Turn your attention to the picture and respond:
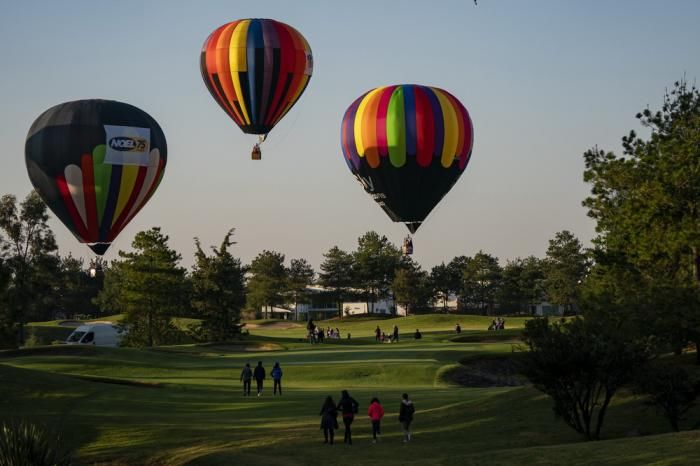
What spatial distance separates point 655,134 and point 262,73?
23748 millimetres

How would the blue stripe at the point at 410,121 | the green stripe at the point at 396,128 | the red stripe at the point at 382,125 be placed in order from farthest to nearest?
the red stripe at the point at 382,125 < the green stripe at the point at 396,128 < the blue stripe at the point at 410,121

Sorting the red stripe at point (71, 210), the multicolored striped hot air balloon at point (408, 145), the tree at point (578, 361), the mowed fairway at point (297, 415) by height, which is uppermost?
the multicolored striped hot air balloon at point (408, 145)

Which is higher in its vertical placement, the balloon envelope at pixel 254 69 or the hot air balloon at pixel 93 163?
the balloon envelope at pixel 254 69

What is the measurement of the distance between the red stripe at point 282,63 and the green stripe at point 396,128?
26.3 feet

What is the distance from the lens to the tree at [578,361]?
33688mm

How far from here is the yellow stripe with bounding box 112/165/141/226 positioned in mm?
64438

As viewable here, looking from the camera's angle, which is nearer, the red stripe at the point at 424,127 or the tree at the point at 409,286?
the red stripe at the point at 424,127

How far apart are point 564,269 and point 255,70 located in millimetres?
123399

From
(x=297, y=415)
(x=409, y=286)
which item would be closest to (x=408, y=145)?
(x=297, y=415)

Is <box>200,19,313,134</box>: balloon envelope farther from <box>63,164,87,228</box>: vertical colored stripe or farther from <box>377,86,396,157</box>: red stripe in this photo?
<box>63,164,87,228</box>: vertical colored stripe

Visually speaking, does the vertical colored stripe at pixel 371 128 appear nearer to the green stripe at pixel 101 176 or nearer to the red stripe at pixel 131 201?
the red stripe at pixel 131 201

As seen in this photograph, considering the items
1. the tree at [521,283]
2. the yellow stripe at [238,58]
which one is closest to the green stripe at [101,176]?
the yellow stripe at [238,58]

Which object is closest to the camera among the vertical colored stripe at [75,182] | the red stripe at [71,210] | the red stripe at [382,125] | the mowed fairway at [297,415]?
the mowed fairway at [297,415]

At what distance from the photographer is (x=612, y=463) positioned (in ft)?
91.5
